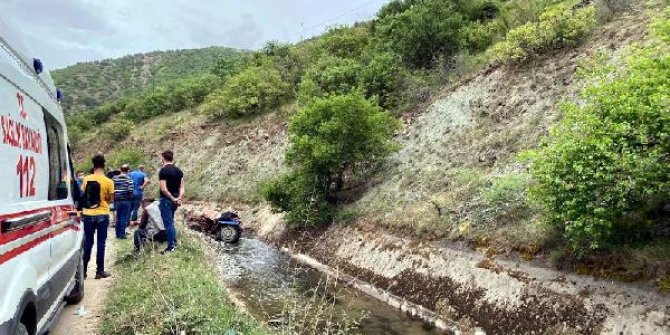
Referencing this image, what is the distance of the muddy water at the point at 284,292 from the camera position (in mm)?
10516

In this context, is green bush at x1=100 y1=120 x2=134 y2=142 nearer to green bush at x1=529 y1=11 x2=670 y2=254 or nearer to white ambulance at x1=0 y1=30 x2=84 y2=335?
white ambulance at x1=0 y1=30 x2=84 y2=335

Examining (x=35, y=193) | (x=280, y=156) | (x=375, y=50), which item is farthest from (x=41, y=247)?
(x=375, y=50)

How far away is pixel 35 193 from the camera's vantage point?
16.1 ft

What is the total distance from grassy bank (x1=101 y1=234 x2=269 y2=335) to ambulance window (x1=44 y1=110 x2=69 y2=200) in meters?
1.67

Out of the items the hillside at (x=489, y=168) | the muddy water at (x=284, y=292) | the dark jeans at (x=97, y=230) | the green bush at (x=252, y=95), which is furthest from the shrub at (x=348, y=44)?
the dark jeans at (x=97, y=230)

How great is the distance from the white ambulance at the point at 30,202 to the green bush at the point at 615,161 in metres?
7.44

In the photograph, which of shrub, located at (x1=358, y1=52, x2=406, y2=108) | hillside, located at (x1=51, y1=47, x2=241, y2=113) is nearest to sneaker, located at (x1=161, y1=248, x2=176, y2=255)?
shrub, located at (x1=358, y1=52, x2=406, y2=108)

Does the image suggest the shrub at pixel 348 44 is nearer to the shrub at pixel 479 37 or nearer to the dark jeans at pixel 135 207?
the shrub at pixel 479 37

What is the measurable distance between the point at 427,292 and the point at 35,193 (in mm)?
8934

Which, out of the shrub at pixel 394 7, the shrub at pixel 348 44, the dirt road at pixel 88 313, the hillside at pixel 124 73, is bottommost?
the dirt road at pixel 88 313

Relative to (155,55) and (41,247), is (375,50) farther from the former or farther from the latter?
(155,55)

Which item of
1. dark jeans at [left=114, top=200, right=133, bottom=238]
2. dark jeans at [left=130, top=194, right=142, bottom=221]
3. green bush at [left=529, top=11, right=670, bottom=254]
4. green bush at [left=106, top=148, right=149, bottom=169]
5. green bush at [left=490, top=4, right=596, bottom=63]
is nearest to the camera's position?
green bush at [left=529, top=11, right=670, bottom=254]

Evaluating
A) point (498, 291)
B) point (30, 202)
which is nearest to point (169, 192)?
point (30, 202)

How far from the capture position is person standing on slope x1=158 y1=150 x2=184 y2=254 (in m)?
10.9
